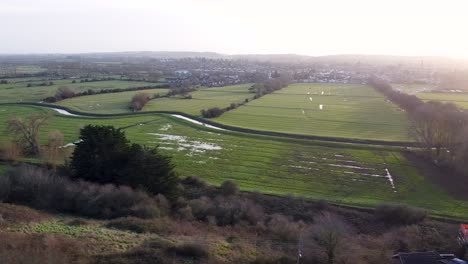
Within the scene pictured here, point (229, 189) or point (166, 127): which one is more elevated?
point (166, 127)

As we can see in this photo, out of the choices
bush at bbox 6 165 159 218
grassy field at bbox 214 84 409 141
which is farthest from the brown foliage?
grassy field at bbox 214 84 409 141

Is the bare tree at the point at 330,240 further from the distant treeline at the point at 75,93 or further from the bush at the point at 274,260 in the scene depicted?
the distant treeline at the point at 75,93

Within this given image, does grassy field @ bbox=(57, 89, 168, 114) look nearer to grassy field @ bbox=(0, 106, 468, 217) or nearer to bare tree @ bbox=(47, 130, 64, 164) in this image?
grassy field @ bbox=(0, 106, 468, 217)

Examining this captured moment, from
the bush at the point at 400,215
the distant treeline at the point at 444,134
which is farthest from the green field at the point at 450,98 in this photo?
the bush at the point at 400,215

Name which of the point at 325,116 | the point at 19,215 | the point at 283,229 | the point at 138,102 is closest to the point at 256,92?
the point at 325,116

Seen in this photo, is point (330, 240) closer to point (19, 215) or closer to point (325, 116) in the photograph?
point (19, 215)

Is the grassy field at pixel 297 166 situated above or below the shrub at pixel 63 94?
below
